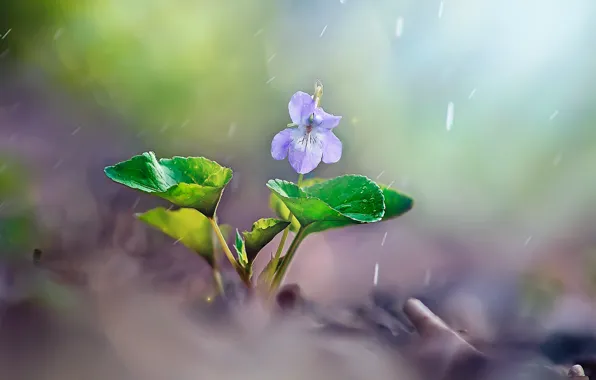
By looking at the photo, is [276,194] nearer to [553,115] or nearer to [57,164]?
[57,164]

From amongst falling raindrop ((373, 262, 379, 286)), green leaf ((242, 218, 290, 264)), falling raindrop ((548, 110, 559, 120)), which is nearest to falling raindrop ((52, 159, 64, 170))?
green leaf ((242, 218, 290, 264))

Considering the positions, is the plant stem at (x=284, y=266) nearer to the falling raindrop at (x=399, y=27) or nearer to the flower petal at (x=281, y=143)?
the flower petal at (x=281, y=143)

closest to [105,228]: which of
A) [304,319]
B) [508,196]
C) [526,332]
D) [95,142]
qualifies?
[95,142]

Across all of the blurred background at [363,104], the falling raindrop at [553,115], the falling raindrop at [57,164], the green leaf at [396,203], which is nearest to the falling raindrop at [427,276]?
the blurred background at [363,104]

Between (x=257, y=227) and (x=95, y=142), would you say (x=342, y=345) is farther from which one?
(x=95, y=142)

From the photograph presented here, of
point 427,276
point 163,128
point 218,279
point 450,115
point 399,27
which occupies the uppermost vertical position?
point 399,27

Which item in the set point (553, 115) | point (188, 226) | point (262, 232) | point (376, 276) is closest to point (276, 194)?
point (262, 232)
